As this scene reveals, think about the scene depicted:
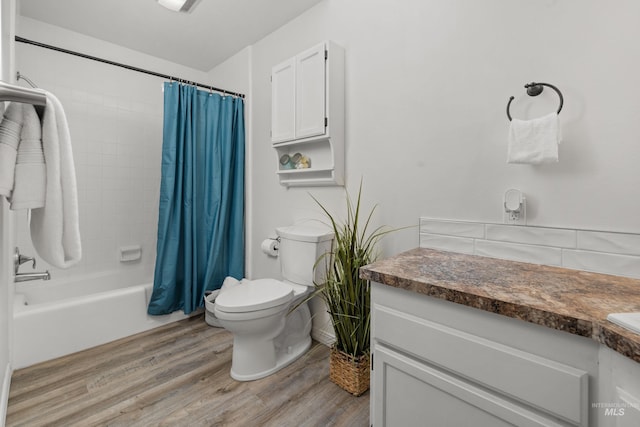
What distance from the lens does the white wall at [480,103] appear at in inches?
41.9

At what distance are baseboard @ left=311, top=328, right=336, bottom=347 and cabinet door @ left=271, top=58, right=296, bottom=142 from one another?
1.39 metres

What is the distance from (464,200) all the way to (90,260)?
2959mm

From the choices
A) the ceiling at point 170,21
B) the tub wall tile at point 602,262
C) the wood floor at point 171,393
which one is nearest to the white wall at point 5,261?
the wood floor at point 171,393

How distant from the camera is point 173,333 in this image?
2256 millimetres

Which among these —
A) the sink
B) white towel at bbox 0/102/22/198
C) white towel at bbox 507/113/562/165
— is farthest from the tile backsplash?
white towel at bbox 0/102/22/198

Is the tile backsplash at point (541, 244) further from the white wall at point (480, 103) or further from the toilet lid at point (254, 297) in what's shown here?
the toilet lid at point (254, 297)

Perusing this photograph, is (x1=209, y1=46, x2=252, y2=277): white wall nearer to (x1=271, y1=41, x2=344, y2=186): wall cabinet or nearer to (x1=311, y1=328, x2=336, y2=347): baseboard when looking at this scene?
(x1=271, y1=41, x2=344, y2=186): wall cabinet

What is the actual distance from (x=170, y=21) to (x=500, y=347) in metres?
2.87

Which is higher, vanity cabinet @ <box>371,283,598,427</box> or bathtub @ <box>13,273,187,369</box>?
vanity cabinet @ <box>371,283,598,427</box>

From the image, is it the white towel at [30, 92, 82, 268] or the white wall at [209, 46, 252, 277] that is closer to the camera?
the white towel at [30, 92, 82, 268]

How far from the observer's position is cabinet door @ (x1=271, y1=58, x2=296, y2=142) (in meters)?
2.01

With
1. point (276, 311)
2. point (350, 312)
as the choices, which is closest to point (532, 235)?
point (350, 312)

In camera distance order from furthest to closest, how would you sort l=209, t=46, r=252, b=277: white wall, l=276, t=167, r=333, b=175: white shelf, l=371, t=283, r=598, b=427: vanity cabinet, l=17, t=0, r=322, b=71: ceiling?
l=209, t=46, r=252, b=277: white wall, l=17, t=0, r=322, b=71: ceiling, l=276, t=167, r=333, b=175: white shelf, l=371, t=283, r=598, b=427: vanity cabinet

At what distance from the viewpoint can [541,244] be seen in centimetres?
120
